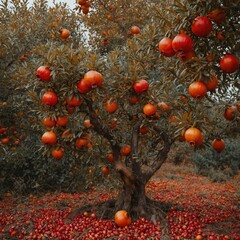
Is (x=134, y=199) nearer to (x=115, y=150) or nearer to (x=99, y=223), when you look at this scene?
(x=99, y=223)

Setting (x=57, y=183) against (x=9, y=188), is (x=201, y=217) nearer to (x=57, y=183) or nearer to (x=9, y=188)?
(x=57, y=183)

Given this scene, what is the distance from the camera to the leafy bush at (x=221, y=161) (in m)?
10.7

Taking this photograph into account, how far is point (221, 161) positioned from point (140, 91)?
8089mm

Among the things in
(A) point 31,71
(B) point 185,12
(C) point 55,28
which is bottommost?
(A) point 31,71

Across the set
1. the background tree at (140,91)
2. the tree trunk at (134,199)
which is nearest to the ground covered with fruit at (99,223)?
the tree trunk at (134,199)

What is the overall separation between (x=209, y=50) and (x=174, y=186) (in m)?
6.56

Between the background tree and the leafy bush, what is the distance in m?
6.05

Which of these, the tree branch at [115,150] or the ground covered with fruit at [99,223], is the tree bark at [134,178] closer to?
the tree branch at [115,150]

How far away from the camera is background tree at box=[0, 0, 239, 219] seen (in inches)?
103

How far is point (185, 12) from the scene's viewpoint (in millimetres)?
2584

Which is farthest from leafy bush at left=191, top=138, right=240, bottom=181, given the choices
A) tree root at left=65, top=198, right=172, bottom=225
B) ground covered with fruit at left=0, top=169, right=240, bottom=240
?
tree root at left=65, top=198, right=172, bottom=225

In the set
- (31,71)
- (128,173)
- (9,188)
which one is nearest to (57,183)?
(9,188)

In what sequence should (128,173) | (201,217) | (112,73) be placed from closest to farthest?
(112,73), (128,173), (201,217)

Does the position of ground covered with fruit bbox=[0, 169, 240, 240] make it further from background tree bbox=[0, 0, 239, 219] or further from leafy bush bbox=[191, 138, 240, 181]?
leafy bush bbox=[191, 138, 240, 181]
